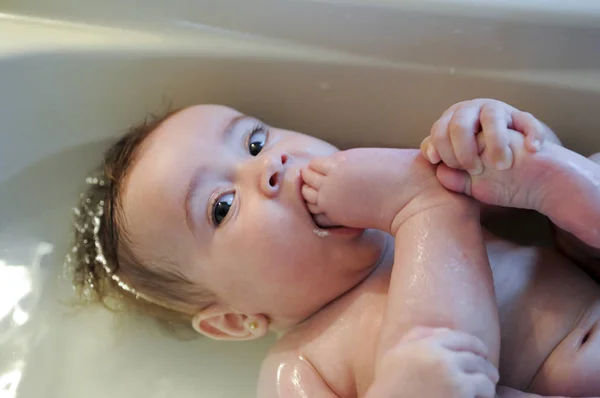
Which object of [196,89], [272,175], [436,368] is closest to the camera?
[436,368]

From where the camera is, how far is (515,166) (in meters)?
0.72

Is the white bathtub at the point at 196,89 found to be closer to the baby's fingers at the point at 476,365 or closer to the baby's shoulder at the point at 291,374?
the baby's shoulder at the point at 291,374

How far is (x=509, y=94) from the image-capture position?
97 centimetres

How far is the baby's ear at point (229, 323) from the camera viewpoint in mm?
963

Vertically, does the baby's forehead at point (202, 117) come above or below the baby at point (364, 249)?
above

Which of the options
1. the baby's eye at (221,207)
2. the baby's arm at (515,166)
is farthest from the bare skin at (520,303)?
the baby's eye at (221,207)

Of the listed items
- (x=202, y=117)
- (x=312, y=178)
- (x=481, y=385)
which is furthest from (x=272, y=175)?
(x=481, y=385)

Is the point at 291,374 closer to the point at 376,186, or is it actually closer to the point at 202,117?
the point at 376,186

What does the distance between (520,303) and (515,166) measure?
0.69ft

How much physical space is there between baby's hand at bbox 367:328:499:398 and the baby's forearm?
19 millimetres

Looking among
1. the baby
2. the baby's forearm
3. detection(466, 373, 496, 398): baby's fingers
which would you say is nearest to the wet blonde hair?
the baby

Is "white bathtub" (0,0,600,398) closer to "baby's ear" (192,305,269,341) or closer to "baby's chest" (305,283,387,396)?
"baby's ear" (192,305,269,341)

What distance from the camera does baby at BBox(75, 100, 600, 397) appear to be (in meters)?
0.72

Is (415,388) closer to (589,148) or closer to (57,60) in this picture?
(589,148)
